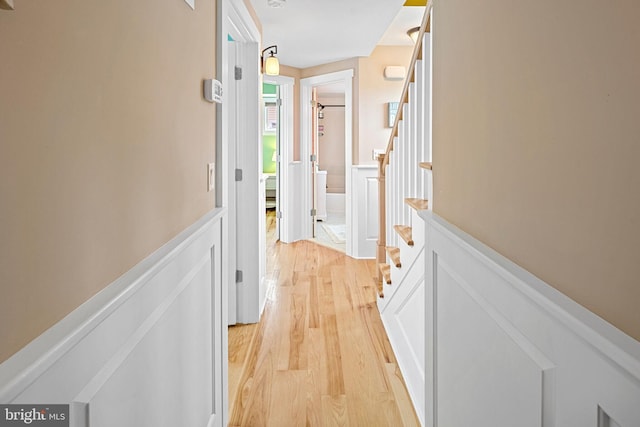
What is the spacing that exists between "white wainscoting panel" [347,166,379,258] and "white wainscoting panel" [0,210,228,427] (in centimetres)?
377

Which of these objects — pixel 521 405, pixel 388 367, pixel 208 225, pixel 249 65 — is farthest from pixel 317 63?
pixel 521 405

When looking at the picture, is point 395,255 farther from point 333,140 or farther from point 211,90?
point 333,140

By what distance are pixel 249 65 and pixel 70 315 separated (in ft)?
9.87

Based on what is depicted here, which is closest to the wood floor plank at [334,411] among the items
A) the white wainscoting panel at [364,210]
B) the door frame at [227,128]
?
the door frame at [227,128]

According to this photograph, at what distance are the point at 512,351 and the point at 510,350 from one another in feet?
0.04

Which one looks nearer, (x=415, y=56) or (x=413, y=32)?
(x=415, y=56)

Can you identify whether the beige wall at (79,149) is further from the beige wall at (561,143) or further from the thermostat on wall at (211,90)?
the beige wall at (561,143)

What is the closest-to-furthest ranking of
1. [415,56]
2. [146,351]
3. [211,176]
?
[146,351], [211,176], [415,56]

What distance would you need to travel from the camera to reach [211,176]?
6.82 ft

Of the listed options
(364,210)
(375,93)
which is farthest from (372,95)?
(364,210)

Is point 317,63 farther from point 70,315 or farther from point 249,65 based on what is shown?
point 70,315

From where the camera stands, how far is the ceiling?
382 centimetres

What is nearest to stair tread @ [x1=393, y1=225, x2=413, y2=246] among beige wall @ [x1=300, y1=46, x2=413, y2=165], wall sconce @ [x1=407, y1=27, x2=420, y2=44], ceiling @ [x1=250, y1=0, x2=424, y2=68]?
ceiling @ [x1=250, y1=0, x2=424, y2=68]

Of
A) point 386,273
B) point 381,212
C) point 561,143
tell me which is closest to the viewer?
point 561,143
